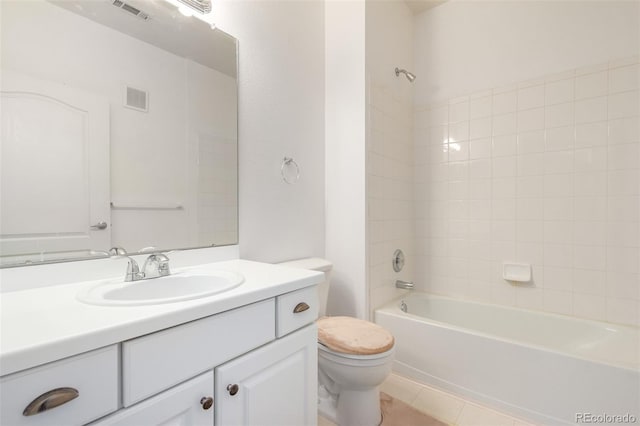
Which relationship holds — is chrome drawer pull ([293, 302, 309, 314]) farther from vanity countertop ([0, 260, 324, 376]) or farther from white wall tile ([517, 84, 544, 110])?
white wall tile ([517, 84, 544, 110])

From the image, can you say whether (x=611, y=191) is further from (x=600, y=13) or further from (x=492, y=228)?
(x=600, y=13)

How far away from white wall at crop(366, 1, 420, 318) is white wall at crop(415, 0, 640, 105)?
17 centimetres

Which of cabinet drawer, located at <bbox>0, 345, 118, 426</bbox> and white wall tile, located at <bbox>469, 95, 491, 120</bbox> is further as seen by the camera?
white wall tile, located at <bbox>469, 95, 491, 120</bbox>

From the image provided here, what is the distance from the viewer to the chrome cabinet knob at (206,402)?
0.72 m

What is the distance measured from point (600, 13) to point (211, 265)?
8.40 ft

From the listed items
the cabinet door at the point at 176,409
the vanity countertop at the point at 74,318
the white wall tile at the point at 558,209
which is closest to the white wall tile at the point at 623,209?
the white wall tile at the point at 558,209

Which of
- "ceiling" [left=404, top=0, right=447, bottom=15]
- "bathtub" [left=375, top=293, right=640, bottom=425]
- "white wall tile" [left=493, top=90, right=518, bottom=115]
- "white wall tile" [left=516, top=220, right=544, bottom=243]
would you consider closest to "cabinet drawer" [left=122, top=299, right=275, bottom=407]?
"bathtub" [left=375, top=293, right=640, bottom=425]

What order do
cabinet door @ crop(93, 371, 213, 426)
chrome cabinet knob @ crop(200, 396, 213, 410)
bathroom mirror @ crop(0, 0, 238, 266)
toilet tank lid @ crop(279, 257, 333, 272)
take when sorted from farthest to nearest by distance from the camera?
toilet tank lid @ crop(279, 257, 333, 272), bathroom mirror @ crop(0, 0, 238, 266), chrome cabinet knob @ crop(200, 396, 213, 410), cabinet door @ crop(93, 371, 213, 426)

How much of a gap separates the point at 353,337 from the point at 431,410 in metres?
0.65

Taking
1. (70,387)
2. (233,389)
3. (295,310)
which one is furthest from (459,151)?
(70,387)

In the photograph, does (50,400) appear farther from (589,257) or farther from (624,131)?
(624,131)

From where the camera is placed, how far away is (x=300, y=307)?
1.01 m

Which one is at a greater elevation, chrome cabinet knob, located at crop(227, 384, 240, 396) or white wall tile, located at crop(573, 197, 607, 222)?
white wall tile, located at crop(573, 197, 607, 222)

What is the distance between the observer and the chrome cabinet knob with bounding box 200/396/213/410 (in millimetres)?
720
